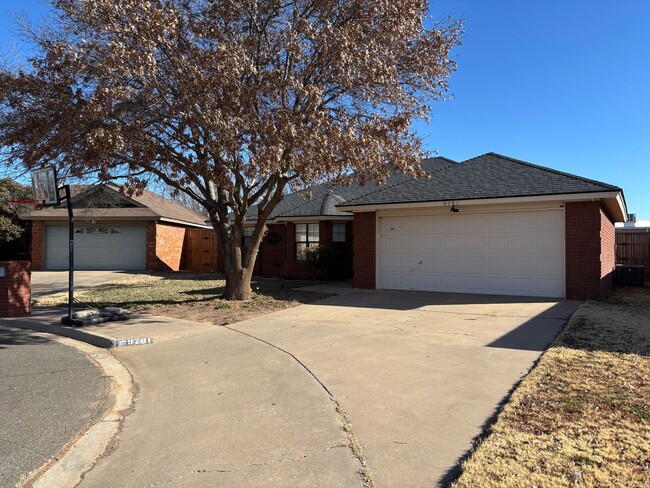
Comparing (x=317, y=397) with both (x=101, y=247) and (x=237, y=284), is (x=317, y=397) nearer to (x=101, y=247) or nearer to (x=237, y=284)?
(x=237, y=284)

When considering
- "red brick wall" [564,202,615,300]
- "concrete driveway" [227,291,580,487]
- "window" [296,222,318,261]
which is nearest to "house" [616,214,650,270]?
"red brick wall" [564,202,615,300]

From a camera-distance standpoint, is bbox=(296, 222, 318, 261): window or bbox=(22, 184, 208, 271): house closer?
bbox=(296, 222, 318, 261): window

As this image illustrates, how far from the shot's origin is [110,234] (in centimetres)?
2480

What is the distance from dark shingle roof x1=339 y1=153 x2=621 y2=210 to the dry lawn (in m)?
6.21

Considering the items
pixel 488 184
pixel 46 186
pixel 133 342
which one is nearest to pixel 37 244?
pixel 46 186

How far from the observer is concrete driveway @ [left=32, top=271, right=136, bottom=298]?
16.8 m

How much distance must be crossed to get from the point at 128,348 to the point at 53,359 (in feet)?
3.79

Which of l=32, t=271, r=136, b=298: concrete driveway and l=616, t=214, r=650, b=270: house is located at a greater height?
l=616, t=214, r=650, b=270: house

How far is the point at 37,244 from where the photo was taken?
80.8 ft

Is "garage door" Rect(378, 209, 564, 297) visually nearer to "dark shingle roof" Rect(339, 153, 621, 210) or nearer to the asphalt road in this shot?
"dark shingle roof" Rect(339, 153, 621, 210)

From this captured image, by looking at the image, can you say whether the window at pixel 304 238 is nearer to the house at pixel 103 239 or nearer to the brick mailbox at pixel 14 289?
the house at pixel 103 239

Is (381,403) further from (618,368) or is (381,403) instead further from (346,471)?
(618,368)

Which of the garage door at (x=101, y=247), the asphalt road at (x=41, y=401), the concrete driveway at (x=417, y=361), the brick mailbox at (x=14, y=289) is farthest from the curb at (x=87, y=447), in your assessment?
the garage door at (x=101, y=247)

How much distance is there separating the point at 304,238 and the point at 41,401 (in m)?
15.3
